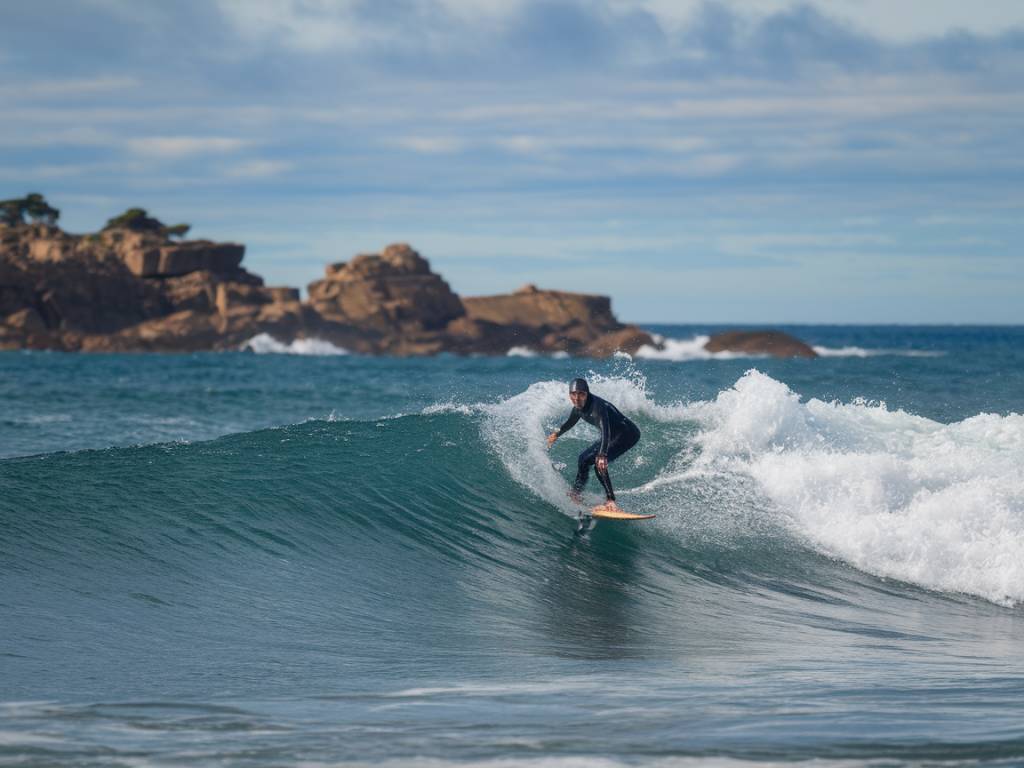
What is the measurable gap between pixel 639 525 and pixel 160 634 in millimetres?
5940

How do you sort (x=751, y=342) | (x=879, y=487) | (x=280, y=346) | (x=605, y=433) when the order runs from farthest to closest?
(x=280, y=346)
(x=751, y=342)
(x=879, y=487)
(x=605, y=433)

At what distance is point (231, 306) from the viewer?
→ 3698 inches

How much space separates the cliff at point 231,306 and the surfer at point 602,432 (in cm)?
7571

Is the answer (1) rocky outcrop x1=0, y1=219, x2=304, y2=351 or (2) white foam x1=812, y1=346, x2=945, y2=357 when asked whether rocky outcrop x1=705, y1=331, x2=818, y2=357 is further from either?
(1) rocky outcrop x1=0, y1=219, x2=304, y2=351

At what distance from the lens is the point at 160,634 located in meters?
8.15

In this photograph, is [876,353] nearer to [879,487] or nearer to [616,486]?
[616,486]

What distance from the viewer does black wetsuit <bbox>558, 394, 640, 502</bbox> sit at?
11.9 m

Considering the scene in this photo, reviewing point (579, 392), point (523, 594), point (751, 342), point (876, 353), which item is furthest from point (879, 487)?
point (876, 353)

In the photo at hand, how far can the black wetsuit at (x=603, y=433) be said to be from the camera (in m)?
11.9

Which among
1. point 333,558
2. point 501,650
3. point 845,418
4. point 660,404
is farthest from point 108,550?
point 845,418

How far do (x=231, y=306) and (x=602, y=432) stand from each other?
281 feet

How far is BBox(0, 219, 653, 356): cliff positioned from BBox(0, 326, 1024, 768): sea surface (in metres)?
73.2

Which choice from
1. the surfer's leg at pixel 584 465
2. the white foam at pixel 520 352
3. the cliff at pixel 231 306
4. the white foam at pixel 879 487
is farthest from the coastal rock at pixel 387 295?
the surfer's leg at pixel 584 465

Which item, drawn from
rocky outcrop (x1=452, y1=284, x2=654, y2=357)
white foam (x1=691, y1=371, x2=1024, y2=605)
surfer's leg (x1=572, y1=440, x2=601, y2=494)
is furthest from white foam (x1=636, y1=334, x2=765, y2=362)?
surfer's leg (x1=572, y1=440, x2=601, y2=494)
